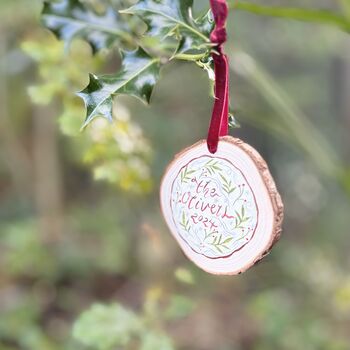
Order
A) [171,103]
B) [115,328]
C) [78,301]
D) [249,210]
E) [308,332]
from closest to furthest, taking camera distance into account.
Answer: [249,210], [115,328], [308,332], [78,301], [171,103]

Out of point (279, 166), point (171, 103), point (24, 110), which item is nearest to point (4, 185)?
point (24, 110)

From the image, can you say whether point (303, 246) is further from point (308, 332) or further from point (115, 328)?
point (115, 328)

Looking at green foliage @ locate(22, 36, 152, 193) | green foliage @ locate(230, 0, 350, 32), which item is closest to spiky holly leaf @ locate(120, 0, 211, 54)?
green foliage @ locate(230, 0, 350, 32)

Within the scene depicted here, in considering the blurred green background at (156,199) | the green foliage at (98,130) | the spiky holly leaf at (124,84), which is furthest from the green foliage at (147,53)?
the blurred green background at (156,199)

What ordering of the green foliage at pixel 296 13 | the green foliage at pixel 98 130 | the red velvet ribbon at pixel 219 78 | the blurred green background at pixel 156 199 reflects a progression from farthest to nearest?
the blurred green background at pixel 156 199 < the green foliage at pixel 98 130 < the green foliage at pixel 296 13 < the red velvet ribbon at pixel 219 78

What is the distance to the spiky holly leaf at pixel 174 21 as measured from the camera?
647mm

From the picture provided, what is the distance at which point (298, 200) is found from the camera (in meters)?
2.95

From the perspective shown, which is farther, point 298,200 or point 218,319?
point 298,200

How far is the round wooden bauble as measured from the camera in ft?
2.03

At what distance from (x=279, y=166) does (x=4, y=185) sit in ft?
3.92

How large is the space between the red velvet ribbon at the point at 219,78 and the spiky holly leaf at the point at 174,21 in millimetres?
27

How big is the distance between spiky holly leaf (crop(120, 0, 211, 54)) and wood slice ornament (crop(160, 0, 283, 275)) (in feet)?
0.11

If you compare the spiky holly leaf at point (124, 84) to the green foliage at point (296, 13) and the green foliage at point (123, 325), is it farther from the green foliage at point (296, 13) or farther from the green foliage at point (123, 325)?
the green foliage at point (123, 325)

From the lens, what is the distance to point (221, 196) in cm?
65
